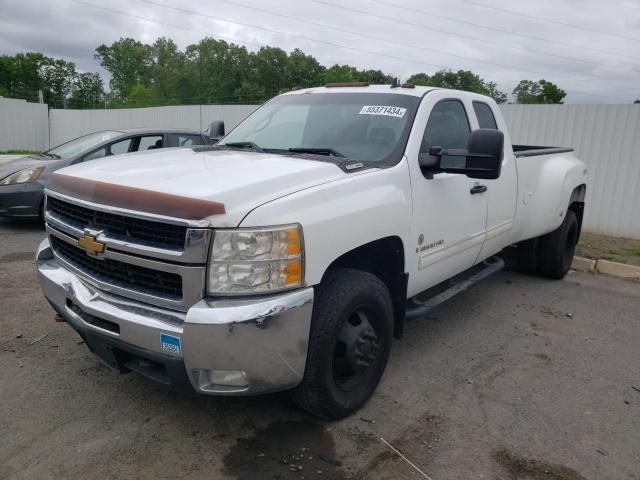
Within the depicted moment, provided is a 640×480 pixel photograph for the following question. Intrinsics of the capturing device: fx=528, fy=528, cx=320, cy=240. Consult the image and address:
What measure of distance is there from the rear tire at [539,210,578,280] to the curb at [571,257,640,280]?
69 cm

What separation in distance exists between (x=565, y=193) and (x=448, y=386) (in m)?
3.04

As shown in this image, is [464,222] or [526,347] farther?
[526,347]

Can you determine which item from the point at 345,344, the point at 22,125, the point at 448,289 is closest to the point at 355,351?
the point at 345,344

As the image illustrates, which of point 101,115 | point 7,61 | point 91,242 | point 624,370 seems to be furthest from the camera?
point 7,61

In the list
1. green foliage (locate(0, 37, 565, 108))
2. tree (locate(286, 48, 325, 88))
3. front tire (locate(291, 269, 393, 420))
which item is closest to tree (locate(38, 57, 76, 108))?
green foliage (locate(0, 37, 565, 108))

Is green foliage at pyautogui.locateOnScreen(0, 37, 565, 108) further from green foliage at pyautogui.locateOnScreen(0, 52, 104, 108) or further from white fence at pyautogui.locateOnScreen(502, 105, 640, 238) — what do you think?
white fence at pyautogui.locateOnScreen(502, 105, 640, 238)

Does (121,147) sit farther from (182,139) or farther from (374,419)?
(374,419)

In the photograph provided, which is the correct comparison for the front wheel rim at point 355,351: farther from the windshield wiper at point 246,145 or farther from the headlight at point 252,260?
the windshield wiper at point 246,145

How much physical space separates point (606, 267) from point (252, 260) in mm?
5833

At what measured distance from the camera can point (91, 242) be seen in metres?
2.67

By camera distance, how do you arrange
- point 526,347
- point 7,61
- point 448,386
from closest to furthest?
point 448,386
point 526,347
point 7,61

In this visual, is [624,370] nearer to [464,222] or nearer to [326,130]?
[464,222]

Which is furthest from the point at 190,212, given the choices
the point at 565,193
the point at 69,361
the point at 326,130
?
the point at 565,193

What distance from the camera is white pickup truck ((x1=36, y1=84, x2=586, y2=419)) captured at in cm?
236
